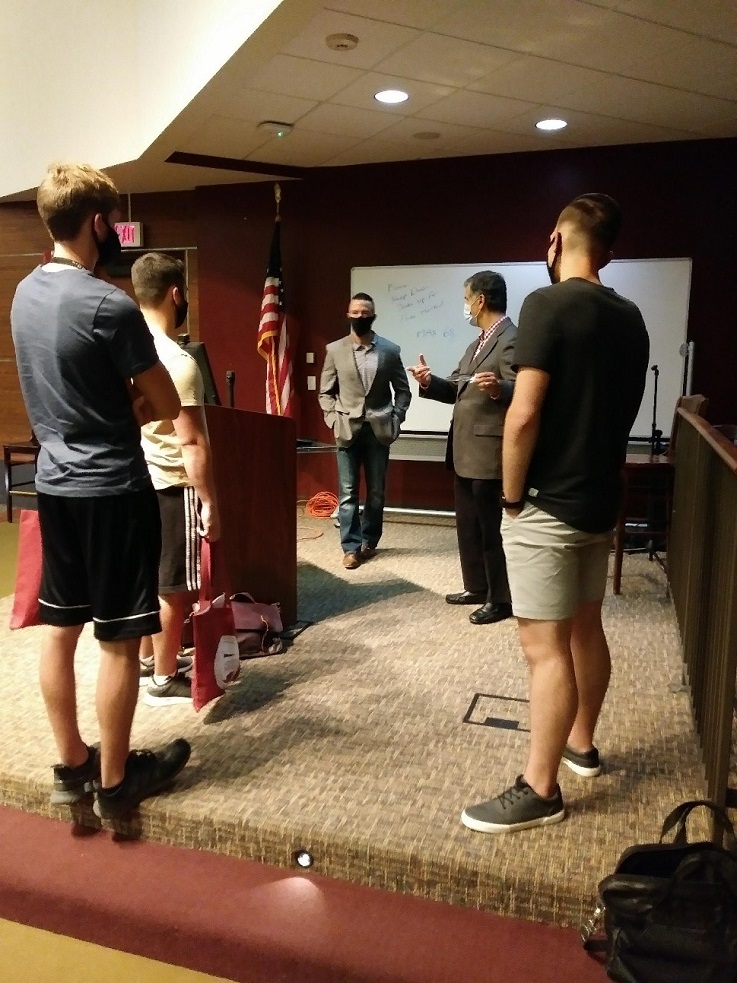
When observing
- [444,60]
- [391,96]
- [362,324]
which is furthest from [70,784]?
[391,96]

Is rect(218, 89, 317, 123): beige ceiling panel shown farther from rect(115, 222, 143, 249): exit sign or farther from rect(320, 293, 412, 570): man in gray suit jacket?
rect(115, 222, 143, 249): exit sign

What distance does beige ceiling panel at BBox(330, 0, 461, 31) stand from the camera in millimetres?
2893

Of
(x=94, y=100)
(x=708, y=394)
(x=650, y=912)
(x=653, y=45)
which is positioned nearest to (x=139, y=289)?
(x=650, y=912)

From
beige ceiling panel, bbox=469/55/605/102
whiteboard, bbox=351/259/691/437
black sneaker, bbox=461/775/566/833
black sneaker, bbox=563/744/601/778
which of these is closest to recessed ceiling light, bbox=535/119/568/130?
beige ceiling panel, bbox=469/55/605/102

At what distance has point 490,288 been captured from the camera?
3068 mm

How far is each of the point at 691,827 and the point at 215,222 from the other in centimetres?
547

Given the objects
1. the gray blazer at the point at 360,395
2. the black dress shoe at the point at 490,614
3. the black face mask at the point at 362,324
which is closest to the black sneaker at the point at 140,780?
the black dress shoe at the point at 490,614

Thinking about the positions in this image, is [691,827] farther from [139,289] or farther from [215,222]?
[215,222]

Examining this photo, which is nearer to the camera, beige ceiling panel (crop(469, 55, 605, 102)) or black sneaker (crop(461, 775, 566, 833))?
black sneaker (crop(461, 775, 566, 833))

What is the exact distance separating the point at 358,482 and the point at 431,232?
7.14ft

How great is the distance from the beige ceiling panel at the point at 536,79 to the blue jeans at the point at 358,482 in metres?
1.85

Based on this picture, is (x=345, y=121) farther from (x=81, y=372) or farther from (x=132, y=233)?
(x=81, y=372)

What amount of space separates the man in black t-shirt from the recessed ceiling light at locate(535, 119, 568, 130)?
308cm

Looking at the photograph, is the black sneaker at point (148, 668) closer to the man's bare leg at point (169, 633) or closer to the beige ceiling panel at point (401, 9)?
→ the man's bare leg at point (169, 633)
